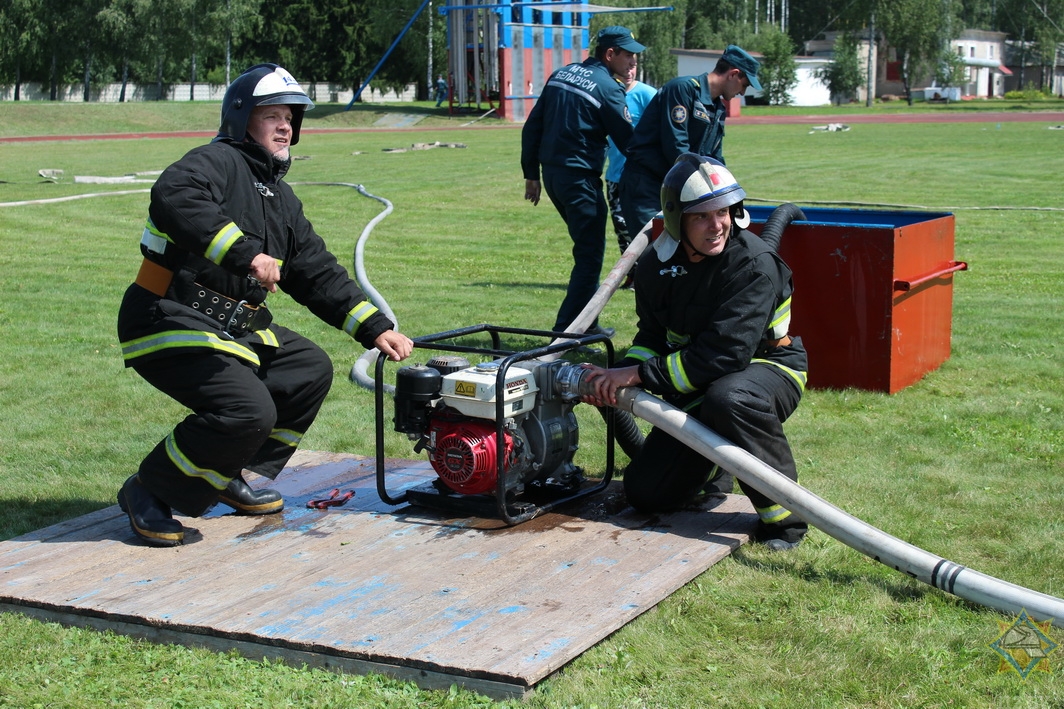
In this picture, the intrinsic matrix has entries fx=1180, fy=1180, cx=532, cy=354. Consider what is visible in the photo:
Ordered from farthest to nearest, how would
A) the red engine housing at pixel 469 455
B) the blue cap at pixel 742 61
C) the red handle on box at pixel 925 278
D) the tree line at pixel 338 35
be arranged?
the tree line at pixel 338 35 < the blue cap at pixel 742 61 < the red handle on box at pixel 925 278 < the red engine housing at pixel 469 455

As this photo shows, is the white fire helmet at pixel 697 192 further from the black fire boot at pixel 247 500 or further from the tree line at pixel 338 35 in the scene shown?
the tree line at pixel 338 35

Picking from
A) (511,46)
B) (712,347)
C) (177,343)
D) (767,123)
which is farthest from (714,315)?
(767,123)

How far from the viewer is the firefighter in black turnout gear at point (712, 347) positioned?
174 inches

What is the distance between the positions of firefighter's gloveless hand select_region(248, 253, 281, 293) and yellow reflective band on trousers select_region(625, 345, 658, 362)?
1.48m

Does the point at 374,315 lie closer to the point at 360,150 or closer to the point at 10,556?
the point at 10,556

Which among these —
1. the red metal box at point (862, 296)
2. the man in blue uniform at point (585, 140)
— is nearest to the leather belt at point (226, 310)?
the red metal box at point (862, 296)

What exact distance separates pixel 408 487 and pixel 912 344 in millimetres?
3381

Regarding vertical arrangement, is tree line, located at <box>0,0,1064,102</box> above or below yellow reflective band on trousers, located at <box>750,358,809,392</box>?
above

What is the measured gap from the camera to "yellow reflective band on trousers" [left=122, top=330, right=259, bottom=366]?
14.3ft

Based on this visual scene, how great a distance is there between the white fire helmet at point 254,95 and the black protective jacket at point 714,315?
5.09 feet

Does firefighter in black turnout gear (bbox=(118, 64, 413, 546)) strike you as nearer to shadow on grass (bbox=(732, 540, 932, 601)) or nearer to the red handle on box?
shadow on grass (bbox=(732, 540, 932, 601))

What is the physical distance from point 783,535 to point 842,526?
1.66 feet

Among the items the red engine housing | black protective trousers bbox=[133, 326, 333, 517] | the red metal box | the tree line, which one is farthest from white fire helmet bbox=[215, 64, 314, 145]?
the tree line

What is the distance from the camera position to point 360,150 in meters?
29.9
